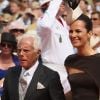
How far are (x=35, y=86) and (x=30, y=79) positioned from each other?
115 millimetres

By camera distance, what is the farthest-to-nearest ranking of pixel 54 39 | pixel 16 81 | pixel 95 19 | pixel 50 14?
pixel 95 19 < pixel 54 39 < pixel 50 14 < pixel 16 81

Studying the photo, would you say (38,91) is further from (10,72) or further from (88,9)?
(88,9)

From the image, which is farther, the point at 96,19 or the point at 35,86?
the point at 96,19

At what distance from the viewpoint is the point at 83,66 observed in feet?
19.1

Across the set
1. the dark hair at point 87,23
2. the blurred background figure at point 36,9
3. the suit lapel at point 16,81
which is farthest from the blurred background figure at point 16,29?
the dark hair at point 87,23

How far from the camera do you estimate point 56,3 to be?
24.0ft

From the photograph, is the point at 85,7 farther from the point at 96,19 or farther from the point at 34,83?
the point at 34,83

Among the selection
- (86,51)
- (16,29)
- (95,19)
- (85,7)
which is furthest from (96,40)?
(85,7)

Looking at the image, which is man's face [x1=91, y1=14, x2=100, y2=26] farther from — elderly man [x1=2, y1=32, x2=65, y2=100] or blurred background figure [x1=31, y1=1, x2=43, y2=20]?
elderly man [x1=2, y1=32, x2=65, y2=100]

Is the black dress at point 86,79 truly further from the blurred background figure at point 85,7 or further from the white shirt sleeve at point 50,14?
the blurred background figure at point 85,7

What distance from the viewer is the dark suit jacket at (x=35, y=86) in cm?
588

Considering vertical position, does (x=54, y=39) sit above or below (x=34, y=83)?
above

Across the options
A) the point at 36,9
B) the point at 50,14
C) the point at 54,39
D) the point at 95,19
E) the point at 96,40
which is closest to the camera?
the point at 50,14

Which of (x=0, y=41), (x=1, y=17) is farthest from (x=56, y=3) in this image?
(x=1, y=17)
